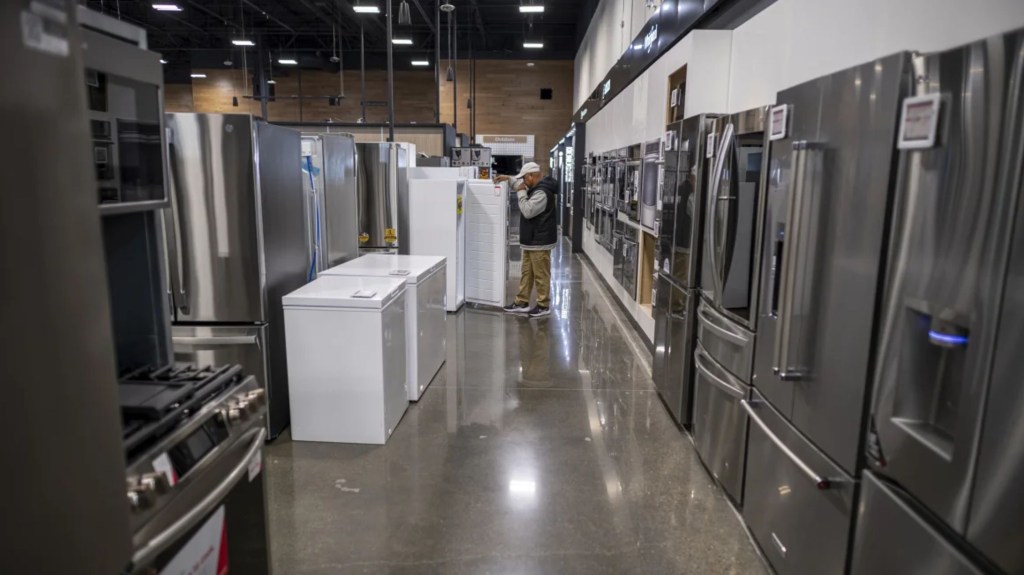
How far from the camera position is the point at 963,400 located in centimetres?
149

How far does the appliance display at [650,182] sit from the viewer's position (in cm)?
519

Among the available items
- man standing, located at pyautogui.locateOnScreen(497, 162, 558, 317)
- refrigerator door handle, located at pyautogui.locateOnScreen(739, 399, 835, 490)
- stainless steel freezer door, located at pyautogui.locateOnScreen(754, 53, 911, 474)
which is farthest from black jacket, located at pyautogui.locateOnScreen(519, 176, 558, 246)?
stainless steel freezer door, located at pyautogui.locateOnScreen(754, 53, 911, 474)

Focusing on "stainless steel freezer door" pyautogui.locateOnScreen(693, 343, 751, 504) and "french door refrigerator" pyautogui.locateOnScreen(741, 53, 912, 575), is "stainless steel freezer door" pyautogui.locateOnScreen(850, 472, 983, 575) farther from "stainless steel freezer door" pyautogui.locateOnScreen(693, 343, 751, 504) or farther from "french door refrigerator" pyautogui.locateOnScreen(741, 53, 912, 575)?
"stainless steel freezer door" pyautogui.locateOnScreen(693, 343, 751, 504)

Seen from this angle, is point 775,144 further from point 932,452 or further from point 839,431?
point 932,452

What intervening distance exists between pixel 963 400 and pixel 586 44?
1279 centimetres

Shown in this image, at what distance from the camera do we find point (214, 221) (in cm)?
332

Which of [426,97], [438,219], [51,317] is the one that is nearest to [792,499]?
[51,317]

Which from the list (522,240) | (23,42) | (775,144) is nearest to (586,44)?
(522,240)

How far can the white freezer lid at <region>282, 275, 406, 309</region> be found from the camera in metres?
3.49

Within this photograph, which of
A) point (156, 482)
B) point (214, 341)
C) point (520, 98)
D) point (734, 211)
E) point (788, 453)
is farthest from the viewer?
point (520, 98)

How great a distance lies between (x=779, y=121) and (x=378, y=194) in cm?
431

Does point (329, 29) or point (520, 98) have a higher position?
point (329, 29)

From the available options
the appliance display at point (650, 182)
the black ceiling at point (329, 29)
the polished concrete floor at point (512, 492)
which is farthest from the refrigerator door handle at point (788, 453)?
the black ceiling at point (329, 29)

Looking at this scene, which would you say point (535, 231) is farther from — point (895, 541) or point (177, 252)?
point (895, 541)
